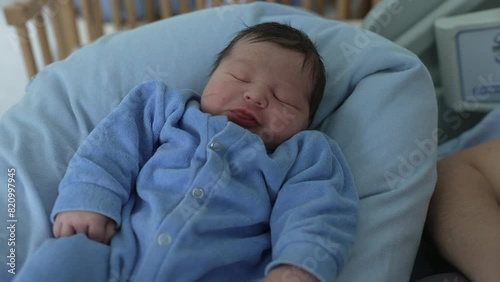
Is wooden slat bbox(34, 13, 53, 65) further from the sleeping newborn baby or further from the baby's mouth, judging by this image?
the baby's mouth

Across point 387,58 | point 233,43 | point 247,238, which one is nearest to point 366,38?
point 387,58

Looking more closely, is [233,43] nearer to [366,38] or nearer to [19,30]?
[366,38]

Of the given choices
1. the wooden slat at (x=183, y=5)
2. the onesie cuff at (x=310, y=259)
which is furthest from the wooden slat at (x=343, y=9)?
the onesie cuff at (x=310, y=259)

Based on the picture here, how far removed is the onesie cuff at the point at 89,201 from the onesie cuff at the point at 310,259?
25 centimetres

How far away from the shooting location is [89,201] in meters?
0.78

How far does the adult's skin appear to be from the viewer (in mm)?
868

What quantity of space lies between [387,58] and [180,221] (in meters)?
0.55

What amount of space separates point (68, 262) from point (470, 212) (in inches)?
26.6

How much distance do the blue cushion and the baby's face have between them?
0.14 meters

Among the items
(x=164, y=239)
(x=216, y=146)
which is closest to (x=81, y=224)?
(x=164, y=239)

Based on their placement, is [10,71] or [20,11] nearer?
[20,11]

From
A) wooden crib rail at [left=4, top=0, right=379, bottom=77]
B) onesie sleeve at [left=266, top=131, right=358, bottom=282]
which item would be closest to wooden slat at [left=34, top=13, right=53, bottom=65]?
wooden crib rail at [left=4, top=0, right=379, bottom=77]

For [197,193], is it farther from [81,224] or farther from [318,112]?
[318,112]

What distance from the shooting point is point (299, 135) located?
91cm
